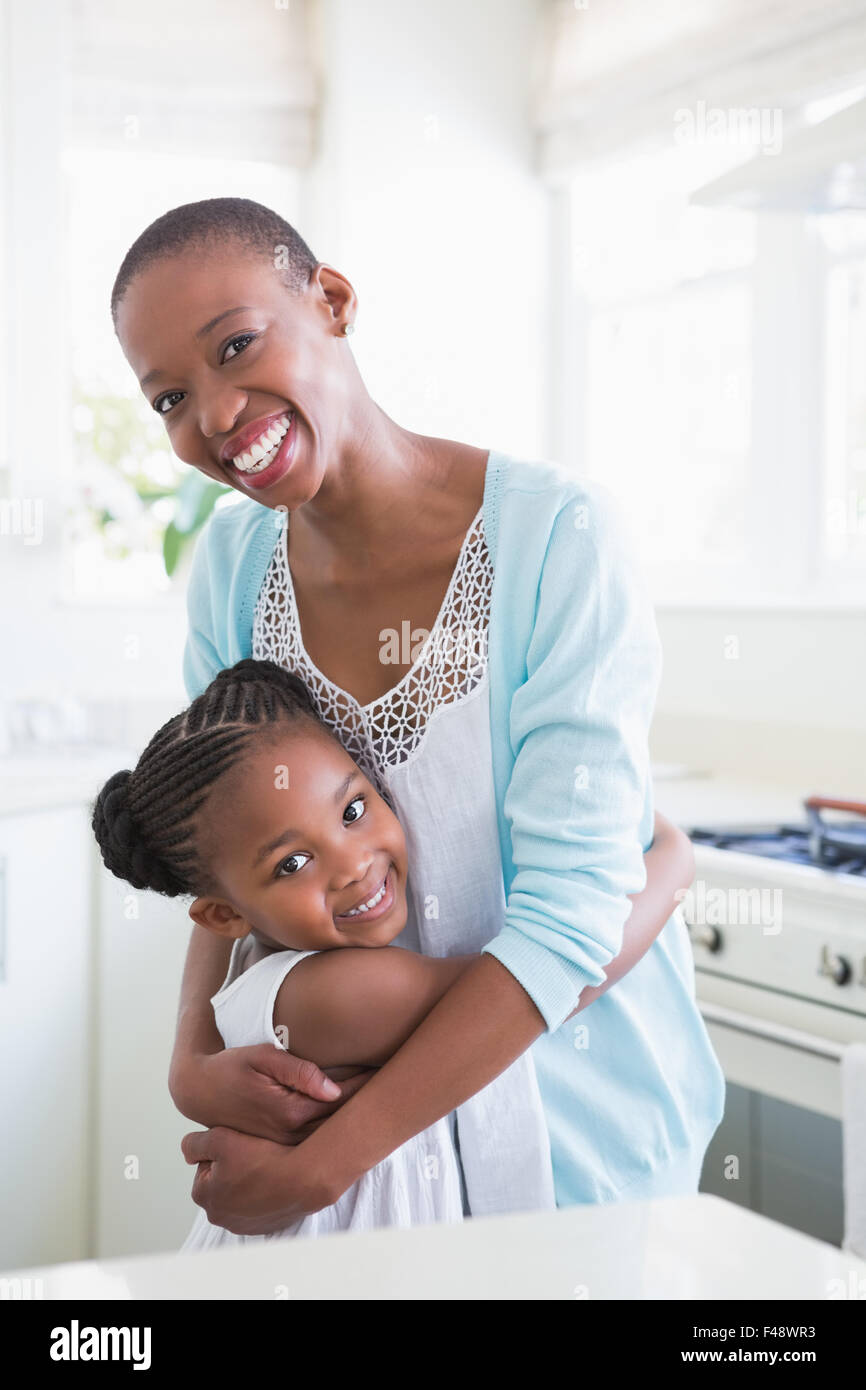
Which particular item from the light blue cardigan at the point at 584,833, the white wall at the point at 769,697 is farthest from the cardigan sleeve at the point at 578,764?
the white wall at the point at 769,697

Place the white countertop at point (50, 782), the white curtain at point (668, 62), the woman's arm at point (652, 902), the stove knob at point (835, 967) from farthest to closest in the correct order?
the white curtain at point (668, 62), the white countertop at point (50, 782), the stove knob at point (835, 967), the woman's arm at point (652, 902)

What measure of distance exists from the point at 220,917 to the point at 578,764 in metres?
0.32

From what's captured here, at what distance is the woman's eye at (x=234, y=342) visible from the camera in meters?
0.91

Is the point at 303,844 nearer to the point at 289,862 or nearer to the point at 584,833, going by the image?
the point at 289,862

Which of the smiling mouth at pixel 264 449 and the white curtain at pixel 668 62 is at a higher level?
the white curtain at pixel 668 62

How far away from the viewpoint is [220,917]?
41.7 inches

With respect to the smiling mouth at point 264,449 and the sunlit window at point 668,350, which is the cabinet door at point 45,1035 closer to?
the smiling mouth at point 264,449

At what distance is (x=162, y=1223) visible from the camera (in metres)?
2.29

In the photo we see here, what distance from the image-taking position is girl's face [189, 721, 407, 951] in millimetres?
985

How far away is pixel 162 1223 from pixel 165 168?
2.38m

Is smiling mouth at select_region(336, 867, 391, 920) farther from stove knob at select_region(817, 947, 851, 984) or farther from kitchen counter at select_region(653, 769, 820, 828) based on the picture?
Result: kitchen counter at select_region(653, 769, 820, 828)

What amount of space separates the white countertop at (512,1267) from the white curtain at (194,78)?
3088 mm
